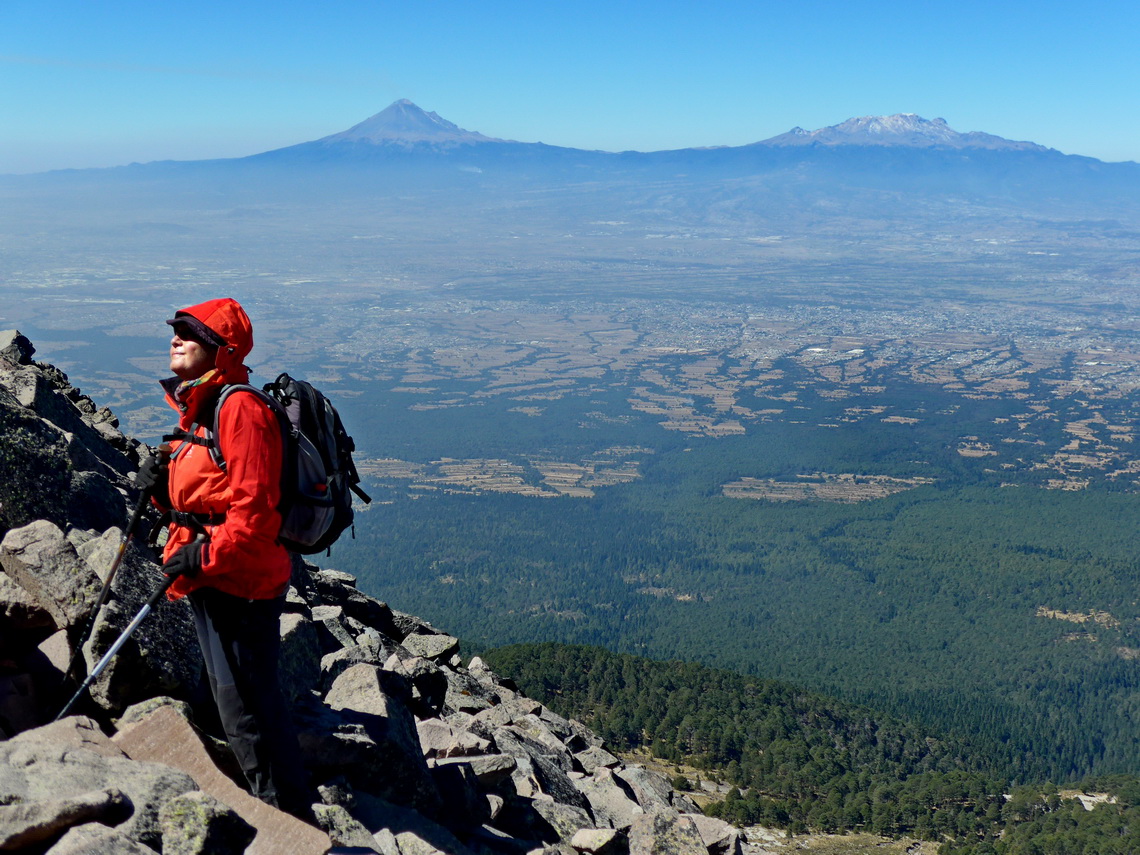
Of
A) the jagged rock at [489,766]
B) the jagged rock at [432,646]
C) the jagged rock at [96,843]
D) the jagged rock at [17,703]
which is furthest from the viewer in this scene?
the jagged rock at [432,646]

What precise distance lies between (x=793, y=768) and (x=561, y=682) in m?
Result: 11.1

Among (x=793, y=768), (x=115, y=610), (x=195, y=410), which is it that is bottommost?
(x=793, y=768)

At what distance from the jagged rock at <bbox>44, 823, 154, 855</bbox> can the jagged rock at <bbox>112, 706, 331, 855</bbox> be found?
76 centimetres

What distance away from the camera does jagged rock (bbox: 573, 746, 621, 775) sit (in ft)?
44.5

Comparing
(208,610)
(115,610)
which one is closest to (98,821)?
(208,610)

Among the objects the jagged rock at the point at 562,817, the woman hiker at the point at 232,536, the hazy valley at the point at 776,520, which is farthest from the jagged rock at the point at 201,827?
the hazy valley at the point at 776,520

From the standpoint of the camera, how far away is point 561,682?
144ft

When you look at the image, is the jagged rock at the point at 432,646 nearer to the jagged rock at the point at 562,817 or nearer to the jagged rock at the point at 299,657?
the jagged rock at the point at 562,817

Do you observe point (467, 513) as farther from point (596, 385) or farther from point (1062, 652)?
point (596, 385)

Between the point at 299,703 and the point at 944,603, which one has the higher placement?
the point at 299,703

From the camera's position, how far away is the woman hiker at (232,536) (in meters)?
5.69

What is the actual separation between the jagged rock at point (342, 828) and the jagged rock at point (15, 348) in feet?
34.4

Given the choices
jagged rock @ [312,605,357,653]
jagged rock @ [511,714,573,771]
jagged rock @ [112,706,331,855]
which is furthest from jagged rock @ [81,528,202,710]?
jagged rock @ [511,714,573,771]

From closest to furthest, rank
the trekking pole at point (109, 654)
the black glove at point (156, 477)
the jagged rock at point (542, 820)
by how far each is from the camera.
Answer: the black glove at point (156, 477) < the trekking pole at point (109, 654) < the jagged rock at point (542, 820)
